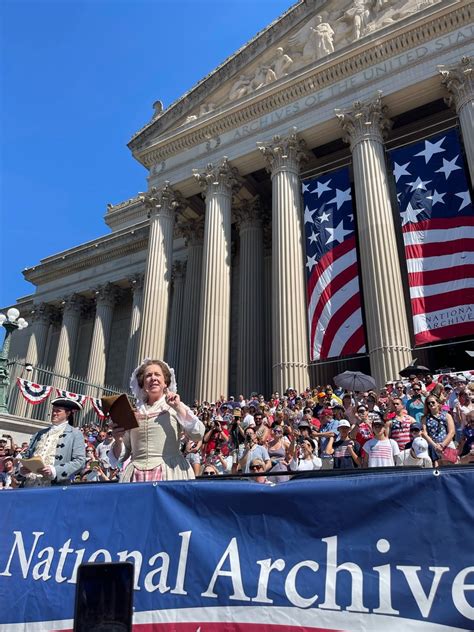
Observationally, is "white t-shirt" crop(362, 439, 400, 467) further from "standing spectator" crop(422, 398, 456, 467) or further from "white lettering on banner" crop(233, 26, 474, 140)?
"white lettering on banner" crop(233, 26, 474, 140)

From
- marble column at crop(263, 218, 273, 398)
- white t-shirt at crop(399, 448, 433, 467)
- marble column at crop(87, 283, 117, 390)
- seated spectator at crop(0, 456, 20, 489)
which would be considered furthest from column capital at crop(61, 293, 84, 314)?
white t-shirt at crop(399, 448, 433, 467)

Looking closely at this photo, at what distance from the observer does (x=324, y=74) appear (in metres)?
21.6

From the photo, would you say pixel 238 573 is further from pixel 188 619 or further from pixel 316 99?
pixel 316 99

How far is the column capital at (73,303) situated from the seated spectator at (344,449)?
2872 centimetres

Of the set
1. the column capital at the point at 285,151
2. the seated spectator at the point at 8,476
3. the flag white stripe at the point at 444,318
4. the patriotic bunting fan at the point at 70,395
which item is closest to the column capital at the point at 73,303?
the patriotic bunting fan at the point at 70,395

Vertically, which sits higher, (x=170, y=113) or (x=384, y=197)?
(x=170, y=113)

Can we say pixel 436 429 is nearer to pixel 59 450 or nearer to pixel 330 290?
pixel 59 450

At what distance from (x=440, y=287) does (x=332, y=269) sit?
3.93 m

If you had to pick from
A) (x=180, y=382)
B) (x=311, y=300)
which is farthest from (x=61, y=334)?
(x=311, y=300)

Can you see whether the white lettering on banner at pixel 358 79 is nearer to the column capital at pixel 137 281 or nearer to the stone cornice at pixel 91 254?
the column capital at pixel 137 281

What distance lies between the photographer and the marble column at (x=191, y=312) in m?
23.8

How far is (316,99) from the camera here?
21828mm

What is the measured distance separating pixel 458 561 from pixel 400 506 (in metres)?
0.42

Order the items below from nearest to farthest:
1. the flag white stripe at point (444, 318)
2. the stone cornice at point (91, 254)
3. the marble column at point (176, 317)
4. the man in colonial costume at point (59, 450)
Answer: the man in colonial costume at point (59, 450)
the flag white stripe at point (444, 318)
the marble column at point (176, 317)
the stone cornice at point (91, 254)
